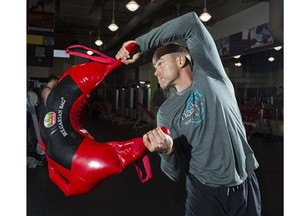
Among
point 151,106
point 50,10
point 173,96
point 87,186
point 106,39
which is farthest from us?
point 106,39

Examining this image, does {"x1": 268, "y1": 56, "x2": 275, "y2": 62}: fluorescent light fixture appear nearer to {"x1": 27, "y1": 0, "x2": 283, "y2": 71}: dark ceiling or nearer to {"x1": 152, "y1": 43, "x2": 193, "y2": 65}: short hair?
{"x1": 27, "y1": 0, "x2": 283, "y2": 71}: dark ceiling

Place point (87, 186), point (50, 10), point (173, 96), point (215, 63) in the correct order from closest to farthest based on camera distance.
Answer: point (87, 186) → point (215, 63) → point (173, 96) → point (50, 10)

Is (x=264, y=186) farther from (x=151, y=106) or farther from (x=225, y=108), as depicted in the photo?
(x=151, y=106)

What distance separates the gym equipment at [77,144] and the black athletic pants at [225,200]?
0.37 meters

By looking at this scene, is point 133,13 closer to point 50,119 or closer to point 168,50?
point 168,50

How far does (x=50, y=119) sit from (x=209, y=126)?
0.49m

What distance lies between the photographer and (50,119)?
0.71m

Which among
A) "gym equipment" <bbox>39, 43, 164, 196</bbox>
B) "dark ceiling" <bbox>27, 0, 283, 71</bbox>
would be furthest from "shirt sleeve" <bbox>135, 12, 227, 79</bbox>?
"dark ceiling" <bbox>27, 0, 283, 71</bbox>

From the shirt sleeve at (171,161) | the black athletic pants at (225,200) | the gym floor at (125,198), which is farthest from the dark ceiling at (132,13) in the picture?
the black athletic pants at (225,200)

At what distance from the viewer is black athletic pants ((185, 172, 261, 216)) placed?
1011mm

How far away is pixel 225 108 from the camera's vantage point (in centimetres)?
98

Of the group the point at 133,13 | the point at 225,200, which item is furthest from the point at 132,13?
the point at 225,200

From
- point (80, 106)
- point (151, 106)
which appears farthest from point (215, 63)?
point (151, 106)
